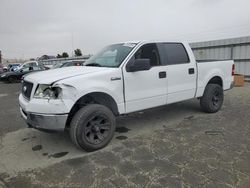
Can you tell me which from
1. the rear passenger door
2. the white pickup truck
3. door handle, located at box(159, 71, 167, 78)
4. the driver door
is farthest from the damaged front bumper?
the rear passenger door

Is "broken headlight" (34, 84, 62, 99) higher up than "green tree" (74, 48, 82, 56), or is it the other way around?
"green tree" (74, 48, 82, 56)

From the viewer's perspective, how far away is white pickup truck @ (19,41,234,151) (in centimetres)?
352

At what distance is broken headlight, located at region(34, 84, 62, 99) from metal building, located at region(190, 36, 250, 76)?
28.6 feet

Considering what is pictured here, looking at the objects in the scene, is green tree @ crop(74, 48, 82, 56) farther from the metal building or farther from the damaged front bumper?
the damaged front bumper

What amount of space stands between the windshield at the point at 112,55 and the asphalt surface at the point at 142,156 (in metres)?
1.45

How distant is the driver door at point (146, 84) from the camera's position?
4.23 m

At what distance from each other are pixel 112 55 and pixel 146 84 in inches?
36.7

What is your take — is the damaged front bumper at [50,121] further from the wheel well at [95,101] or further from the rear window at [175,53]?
the rear window at [175,53]

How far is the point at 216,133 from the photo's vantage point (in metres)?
4.52

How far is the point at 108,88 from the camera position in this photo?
3912 millimetres

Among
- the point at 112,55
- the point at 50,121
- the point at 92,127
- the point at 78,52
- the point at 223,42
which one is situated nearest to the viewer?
the point at 50,121

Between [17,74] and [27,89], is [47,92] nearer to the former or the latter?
[27,89]

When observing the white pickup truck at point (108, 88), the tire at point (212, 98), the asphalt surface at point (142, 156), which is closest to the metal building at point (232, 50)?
the tire at point (212, 98)

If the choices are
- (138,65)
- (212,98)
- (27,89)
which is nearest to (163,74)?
(138,65)
